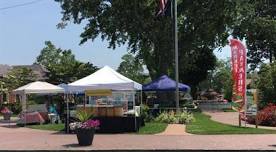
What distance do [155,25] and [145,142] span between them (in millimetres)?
28623

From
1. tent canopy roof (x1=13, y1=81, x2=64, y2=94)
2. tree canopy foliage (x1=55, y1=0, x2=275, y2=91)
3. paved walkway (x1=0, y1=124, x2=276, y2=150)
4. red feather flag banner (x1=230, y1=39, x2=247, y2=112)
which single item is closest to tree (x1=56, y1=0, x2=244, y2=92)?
tree canopy foliage (x1=55, y1=0, x2=275, y2=91)

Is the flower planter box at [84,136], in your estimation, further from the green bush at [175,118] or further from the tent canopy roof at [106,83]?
the green bush at [175,118]

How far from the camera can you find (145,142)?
20516 millimetres

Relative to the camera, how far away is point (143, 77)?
9088cm

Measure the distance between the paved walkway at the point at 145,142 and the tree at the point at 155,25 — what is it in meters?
25.3

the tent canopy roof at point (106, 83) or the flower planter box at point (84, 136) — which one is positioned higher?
the tent canopy roof at point (106, 83)

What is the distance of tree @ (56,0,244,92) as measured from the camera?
48.4 metres

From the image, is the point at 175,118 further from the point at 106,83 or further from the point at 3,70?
the point at 3,70

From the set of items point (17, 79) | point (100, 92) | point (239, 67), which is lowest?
point (100, 92)

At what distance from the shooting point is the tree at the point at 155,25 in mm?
48438

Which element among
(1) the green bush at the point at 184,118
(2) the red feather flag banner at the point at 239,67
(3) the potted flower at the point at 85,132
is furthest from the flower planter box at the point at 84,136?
(1) the green bush at the point at 184,118

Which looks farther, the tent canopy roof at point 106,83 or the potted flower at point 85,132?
the tent canopy roof at point 106,83

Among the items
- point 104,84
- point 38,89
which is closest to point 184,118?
point 104,84

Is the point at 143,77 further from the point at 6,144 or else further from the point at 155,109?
the point at 6,144
